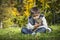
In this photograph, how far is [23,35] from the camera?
2881 millimetres

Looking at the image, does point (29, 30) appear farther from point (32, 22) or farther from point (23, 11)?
point (23, 11)

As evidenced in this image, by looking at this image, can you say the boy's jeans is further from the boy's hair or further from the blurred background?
the boy's hair

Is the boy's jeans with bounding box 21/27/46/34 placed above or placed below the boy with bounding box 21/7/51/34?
below

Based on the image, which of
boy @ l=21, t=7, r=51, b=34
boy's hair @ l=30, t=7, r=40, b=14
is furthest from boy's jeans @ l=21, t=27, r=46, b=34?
boy's hair @ l=30, t=7, r=40, b=14

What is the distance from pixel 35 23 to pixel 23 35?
0.24 m

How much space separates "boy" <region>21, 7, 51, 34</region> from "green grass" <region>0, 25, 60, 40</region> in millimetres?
59

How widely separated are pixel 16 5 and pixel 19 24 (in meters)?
0.27

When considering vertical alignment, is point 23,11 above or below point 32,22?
above

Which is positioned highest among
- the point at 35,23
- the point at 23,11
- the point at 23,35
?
the point at 23,11

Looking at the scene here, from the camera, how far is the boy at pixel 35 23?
2885mm

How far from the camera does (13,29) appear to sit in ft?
9.50

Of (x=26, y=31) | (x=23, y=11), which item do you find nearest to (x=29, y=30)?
(x=26, y=31)

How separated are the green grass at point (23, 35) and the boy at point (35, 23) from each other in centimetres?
6

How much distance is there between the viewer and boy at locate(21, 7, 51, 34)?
2885 mm
